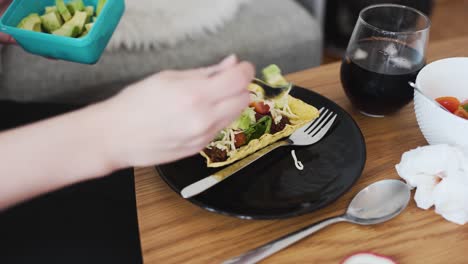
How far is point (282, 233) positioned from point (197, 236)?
11 cm

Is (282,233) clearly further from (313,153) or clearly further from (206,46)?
(206,46)

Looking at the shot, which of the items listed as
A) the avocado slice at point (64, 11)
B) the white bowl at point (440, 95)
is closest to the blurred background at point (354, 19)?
the white bowl at point (440, 95)

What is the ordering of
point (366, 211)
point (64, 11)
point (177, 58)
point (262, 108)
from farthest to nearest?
point (177, 58), point (64, 11), point (262, 108), point (366, 211)

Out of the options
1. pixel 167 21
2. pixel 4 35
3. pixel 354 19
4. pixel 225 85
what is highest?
pixel 225 85

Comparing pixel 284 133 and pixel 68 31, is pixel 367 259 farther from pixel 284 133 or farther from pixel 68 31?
pixel 68 31

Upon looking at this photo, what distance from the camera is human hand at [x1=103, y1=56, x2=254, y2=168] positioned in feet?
1.56

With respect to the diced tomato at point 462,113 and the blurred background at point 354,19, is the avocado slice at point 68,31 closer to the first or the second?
the diced tomato at point 462,113

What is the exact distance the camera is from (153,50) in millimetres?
1275

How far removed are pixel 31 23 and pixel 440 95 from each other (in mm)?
785

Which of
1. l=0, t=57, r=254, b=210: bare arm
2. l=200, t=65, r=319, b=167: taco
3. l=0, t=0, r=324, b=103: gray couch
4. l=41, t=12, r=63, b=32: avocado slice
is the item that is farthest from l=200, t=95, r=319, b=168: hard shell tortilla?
l=0, t=0, r=324, b=103: gray couch

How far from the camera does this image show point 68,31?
92cm

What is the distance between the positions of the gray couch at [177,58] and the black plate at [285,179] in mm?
680

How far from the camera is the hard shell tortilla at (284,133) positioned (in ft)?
2.07

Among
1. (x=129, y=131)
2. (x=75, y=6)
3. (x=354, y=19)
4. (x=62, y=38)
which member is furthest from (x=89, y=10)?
(x=354, y=19)
